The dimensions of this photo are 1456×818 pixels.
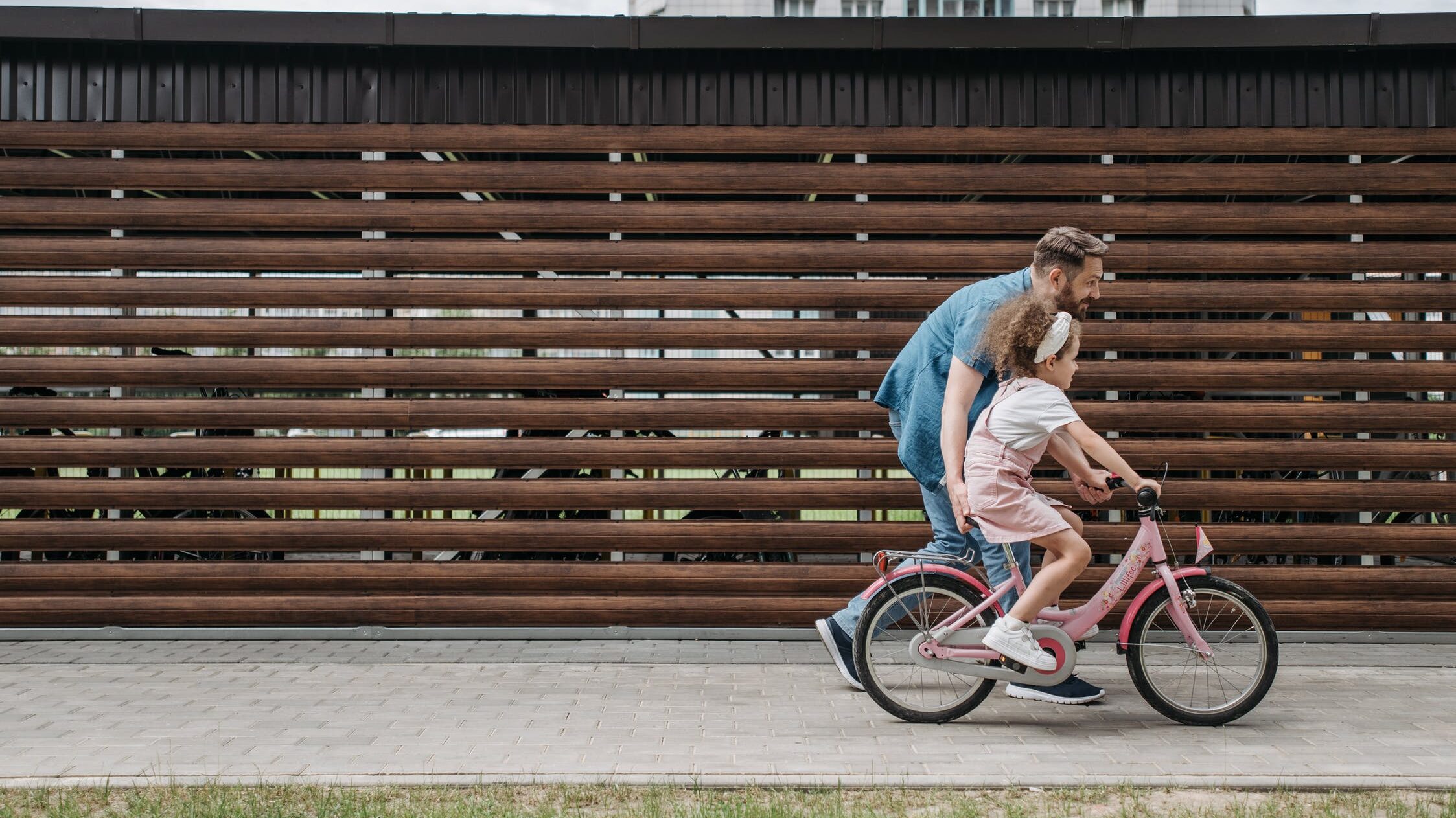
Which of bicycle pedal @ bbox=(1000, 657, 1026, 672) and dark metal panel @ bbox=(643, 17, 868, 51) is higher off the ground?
dark metal panel @ bbox=(643, 17, 868, 51)

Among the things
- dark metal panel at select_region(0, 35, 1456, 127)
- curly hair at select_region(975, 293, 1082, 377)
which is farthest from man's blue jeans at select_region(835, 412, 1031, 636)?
dark metal panel at select_region(0, 35, 1456, 127)

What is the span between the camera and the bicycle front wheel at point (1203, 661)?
16.1 ft

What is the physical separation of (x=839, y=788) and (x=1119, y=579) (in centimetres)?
185

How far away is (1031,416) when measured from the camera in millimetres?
4758

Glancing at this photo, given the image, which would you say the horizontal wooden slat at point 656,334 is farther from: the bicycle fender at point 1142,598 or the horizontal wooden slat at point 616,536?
the bicycle fender at point 1142,598

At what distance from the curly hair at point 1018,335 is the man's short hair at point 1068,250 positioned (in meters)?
0.19

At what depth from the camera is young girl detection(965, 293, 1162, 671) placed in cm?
477

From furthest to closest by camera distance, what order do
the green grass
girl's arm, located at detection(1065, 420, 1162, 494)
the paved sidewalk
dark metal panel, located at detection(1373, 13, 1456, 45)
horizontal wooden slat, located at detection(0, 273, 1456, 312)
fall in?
horizontal wooden slat, located at detection(0, 273, 1456, 312), dark metal panel, located at detection(1373, 13, 1456, 45), girl's arm, located at detection(1065, 420, 1162, 494), the paved sidewalk, the green grass

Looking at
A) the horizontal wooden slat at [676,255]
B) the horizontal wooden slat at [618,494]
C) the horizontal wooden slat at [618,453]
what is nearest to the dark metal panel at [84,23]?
the horizontal wooden slat at [676,255]

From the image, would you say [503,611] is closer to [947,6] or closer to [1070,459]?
[1070,459]

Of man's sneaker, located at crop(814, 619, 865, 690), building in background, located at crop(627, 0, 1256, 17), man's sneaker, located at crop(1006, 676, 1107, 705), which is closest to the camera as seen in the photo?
man's sneaker, located at crop(1006, 676, 1107, 705)

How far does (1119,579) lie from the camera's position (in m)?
5.04

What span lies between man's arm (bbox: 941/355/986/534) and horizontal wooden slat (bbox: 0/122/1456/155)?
2.52 m

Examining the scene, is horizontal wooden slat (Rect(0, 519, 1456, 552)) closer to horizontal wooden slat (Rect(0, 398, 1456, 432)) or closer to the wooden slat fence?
the wooden slat fence
